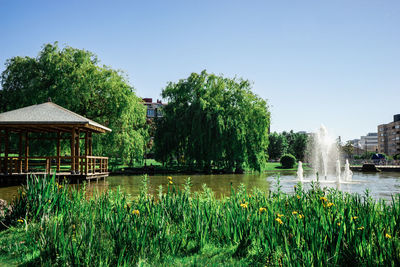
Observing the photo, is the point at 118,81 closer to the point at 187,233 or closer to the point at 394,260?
the point at 187,233

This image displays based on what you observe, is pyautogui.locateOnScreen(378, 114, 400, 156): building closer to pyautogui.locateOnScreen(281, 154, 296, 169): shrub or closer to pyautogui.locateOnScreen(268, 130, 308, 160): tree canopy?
pyautogui.locateOnScreen(268, 130, 308, 160): tree canopy

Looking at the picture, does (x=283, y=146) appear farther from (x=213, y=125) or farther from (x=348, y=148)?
(x=213, y=125)

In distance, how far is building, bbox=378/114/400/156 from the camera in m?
104

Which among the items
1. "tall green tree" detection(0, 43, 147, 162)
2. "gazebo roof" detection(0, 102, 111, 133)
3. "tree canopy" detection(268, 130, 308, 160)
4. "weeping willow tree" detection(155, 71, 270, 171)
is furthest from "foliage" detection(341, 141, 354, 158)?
"gazebo roof" detection(0, 102, 111, 133)

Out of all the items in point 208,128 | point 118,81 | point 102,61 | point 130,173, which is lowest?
point 130,173

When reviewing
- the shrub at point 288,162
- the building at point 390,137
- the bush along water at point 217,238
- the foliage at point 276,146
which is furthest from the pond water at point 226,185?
the building at point 390,137

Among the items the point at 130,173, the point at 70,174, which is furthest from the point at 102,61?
the point at 70,174

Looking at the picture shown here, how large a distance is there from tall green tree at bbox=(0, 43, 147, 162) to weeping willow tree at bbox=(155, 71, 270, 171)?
316 cm

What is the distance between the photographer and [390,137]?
363ft

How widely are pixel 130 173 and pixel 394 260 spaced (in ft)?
82.7

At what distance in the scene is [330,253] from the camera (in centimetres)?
338

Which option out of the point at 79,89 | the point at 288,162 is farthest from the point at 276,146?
the point at 79,89

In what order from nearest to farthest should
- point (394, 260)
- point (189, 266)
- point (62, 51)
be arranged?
point (394, 260) < point (189, 266) < point (62, 51)

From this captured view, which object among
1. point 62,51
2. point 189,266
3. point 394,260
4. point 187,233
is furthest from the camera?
point 62,51
